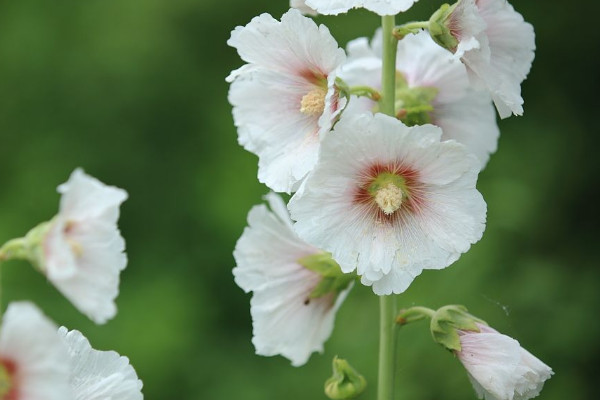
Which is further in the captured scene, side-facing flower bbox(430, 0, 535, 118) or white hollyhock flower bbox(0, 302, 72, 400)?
side-facing flower bbox(430, 0, 535, 118)

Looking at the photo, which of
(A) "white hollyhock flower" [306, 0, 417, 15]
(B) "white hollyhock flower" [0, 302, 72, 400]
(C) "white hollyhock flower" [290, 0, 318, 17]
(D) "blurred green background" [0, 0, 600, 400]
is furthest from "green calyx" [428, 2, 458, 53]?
(D) "blurred green background" [0, 0, 600, 400]

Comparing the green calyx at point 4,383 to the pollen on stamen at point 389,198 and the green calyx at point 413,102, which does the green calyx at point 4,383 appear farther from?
the green calyx at point 413,102

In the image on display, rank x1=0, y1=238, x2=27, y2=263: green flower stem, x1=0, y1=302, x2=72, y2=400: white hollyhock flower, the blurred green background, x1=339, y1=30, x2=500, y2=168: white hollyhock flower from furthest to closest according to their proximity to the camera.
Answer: the blurred green background < x1=339, y1=30, x2=500, y2=168: white hollyhock flower < x1=0, y1=238, x2=27, y2=263: green flower stem < x1=0, y1=302, x2=72, y2=400: white hollyhock flower

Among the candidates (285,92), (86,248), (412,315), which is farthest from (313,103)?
(86,248)

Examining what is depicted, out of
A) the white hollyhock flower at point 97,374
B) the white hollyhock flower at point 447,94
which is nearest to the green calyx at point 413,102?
the white hollyhock flower at point 447,94

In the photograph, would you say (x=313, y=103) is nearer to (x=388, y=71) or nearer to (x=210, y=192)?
(x=388, y=71)

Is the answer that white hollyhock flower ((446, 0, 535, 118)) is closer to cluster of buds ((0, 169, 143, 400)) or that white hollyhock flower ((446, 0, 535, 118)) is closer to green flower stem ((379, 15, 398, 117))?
green flower stem ((379, 15, 398, 117))

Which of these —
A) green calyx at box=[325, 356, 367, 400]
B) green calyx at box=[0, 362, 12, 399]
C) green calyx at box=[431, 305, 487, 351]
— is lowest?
green calyx at box=[325, 356, 367, 400]
